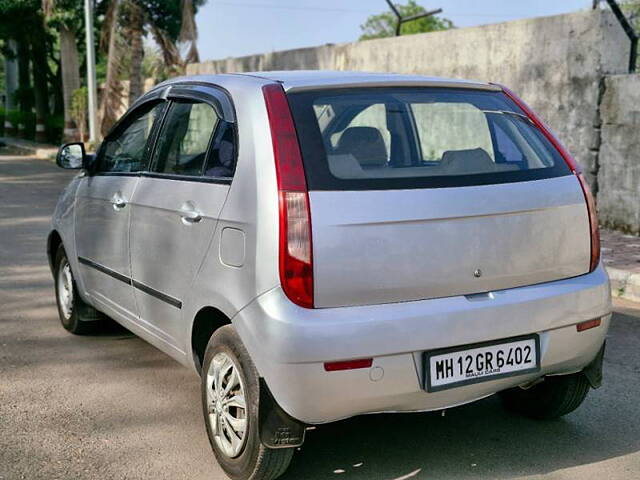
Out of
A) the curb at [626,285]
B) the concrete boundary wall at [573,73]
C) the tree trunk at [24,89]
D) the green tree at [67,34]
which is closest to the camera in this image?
the curb at [626,285]

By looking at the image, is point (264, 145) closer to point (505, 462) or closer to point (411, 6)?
point (505, 462)

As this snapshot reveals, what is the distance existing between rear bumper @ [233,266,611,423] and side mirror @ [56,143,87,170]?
2314mm

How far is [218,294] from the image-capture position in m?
3.34

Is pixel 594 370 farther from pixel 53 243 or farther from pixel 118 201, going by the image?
pixel 53 243

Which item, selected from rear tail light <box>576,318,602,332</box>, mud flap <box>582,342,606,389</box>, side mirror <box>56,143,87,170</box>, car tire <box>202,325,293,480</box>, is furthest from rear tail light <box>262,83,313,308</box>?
side mirror <box>56,143,87,170</box>

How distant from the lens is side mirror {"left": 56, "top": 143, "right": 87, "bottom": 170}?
5.09 m

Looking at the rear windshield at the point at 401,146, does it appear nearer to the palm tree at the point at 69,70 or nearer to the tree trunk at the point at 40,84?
the palm tree at the point at 69,70

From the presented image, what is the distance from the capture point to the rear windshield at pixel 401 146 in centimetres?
314

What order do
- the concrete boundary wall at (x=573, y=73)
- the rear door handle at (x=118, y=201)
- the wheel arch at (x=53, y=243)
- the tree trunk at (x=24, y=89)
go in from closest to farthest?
the rear door handle at (x=118, y=201), the wheel arch at (x=53, y=243), the concrete boundary wall at (x=573, y=73), the tree trunk at (x=24, y=89)

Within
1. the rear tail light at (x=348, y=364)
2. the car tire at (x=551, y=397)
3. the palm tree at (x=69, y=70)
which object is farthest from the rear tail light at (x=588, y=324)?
the palm tree at (x=69, y=70)

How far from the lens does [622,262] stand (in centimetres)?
751

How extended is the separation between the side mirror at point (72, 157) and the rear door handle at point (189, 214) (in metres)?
1.66

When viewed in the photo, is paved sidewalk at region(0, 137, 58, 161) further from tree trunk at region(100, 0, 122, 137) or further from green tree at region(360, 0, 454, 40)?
green tree at region(360, 0, 454, 40)

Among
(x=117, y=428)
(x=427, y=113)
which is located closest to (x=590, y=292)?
(x=117, y=428)
